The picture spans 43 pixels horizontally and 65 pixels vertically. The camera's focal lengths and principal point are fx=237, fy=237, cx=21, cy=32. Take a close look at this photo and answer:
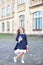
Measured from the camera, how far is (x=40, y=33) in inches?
1266

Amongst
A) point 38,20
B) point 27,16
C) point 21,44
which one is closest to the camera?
point 21,44

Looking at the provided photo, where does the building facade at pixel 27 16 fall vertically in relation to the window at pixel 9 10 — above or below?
below

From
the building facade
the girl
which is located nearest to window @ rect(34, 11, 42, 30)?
the building facade

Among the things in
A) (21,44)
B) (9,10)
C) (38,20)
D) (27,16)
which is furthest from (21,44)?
(9,10)

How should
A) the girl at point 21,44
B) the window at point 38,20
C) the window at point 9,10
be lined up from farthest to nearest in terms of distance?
1. the window at point 9,10
2. the window at point 38,20
3. the girl at point 21,44

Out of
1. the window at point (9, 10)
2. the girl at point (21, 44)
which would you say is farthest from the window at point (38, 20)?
the girl at point (21, 44)

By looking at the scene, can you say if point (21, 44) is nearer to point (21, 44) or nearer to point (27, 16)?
point (21, 44)

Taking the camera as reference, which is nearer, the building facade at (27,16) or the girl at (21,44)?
the girl at (21,44)

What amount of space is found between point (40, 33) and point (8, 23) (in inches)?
673

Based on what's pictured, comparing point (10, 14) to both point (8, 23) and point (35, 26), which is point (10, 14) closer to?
point (8, 23)

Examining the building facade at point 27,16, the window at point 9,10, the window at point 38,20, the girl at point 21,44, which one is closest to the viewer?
the girl at point 21,44

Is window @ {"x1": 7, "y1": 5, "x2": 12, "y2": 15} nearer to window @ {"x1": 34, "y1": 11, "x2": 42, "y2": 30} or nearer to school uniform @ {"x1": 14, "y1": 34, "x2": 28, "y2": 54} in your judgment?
window @ {"x1": 34, "y1": 11, "x2": 42, "y2": 30}

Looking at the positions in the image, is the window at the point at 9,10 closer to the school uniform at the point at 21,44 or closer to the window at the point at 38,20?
the window at the point at 38,20

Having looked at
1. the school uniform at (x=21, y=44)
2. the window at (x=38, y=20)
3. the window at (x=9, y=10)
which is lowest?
the school uniform at (x=21, y=44)
